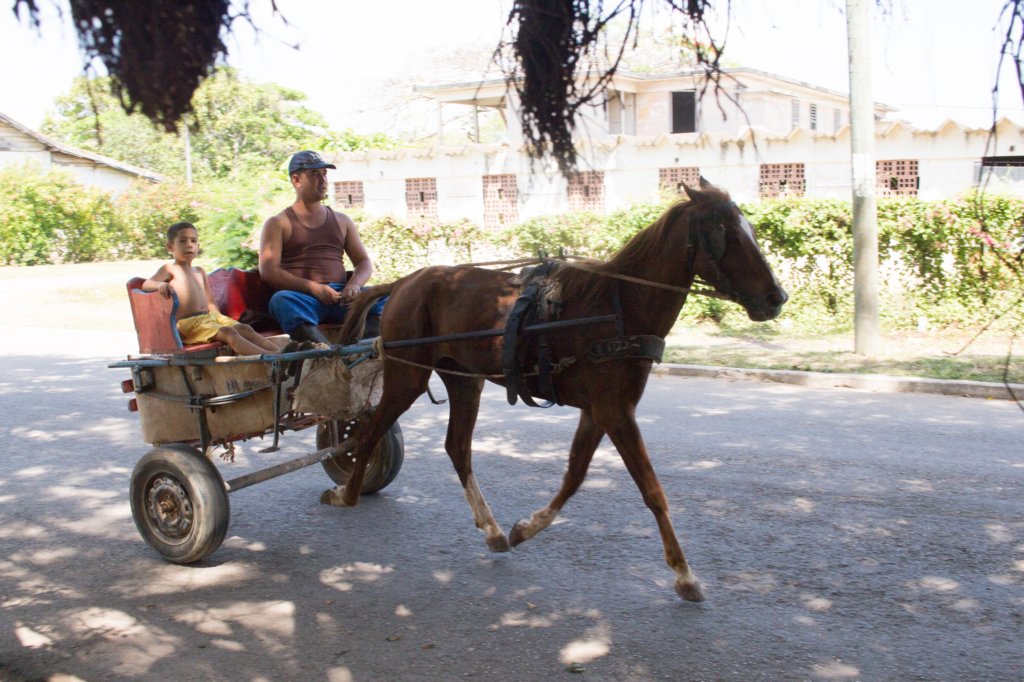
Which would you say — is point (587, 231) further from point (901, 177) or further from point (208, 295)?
point (901, 177)

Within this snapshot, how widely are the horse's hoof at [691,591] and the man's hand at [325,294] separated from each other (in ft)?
8.46

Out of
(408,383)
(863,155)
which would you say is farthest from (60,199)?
(408,383)

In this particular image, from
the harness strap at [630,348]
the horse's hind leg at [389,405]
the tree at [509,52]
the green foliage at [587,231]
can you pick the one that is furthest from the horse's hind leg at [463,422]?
the green foliage at [587,231]

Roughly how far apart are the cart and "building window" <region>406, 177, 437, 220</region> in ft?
76.0

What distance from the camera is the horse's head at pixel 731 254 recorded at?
435cm

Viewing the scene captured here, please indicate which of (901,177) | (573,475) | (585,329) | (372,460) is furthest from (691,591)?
(901,177)

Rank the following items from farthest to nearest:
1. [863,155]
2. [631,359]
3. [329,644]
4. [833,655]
A: [863,155] → [631,359] → [329,644] → [833,655]

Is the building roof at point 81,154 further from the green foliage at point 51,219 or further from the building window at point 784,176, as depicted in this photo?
the building window at point 784,176

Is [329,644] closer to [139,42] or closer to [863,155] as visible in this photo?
[139,42]

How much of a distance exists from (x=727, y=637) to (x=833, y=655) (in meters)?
0.42

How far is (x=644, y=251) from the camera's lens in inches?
183

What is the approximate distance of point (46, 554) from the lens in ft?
17.8

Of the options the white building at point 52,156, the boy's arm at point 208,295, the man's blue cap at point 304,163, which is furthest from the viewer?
the white building at point 52,156

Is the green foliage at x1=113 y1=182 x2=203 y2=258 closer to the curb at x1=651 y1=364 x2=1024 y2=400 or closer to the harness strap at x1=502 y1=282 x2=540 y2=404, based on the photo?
the curb at x1=651 y1=364 x2=1024 y2=400
